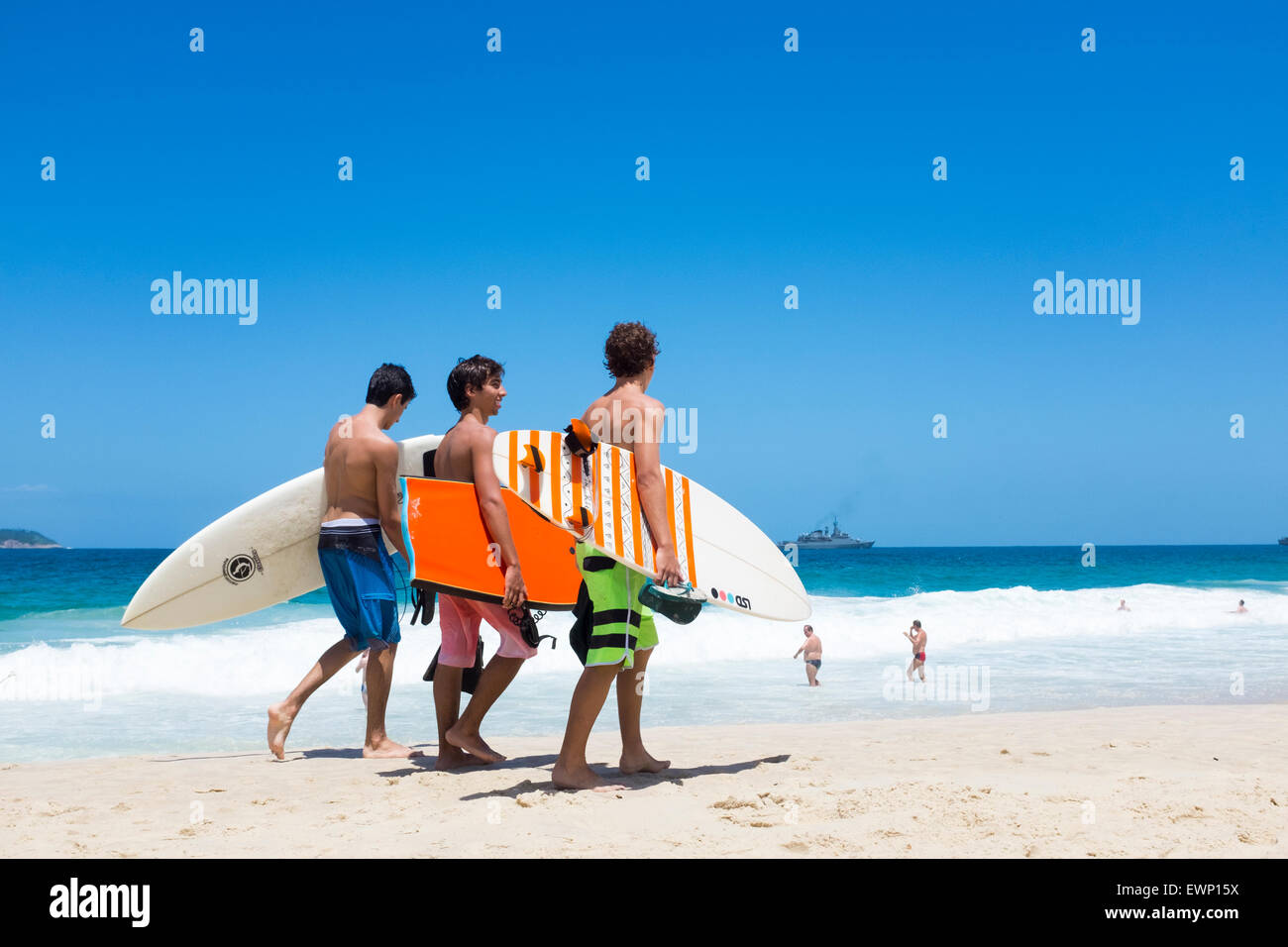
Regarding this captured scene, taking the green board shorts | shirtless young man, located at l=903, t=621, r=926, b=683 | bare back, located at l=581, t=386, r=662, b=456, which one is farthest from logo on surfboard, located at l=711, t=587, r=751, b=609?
shirtless young man, located at l=903, t=621, r=926, b=683

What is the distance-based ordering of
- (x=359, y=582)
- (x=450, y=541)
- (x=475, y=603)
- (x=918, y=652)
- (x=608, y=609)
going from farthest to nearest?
(x=918, y=652)
(x=359, y=582)
(x=475, y=603)
(x=450, y=541)
(x=608, y=609)

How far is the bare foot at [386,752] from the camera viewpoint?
4.72 meters

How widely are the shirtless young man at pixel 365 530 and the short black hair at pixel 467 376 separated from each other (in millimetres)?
521

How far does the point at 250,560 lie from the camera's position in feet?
17.1

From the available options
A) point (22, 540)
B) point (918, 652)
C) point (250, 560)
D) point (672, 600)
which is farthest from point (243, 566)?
point (22, 540)

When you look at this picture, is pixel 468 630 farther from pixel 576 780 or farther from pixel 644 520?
pixel 644 520

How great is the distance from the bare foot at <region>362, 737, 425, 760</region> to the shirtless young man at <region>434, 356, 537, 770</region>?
1.31 feet

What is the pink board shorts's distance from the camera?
13.6ft

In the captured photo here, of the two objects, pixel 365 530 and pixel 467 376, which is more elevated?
pixel 467 376

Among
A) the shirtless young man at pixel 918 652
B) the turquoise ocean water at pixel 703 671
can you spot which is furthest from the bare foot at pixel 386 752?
the shirtless young man at pixel 918 652

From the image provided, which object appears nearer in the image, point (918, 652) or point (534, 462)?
point (534, 462)

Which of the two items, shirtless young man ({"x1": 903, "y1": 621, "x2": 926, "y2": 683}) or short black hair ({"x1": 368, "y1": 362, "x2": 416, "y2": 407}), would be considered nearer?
short black hair ({"x1": 368, "y1": 362, "x2": 416, "y2": 407})

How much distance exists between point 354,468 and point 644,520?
1673 mm

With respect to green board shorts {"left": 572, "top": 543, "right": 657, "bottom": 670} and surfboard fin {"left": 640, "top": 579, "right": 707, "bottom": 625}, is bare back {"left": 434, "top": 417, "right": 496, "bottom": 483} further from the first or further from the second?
surfboard fin {"left": 640, "top": 579, "right": 707, "bottom": 625}
